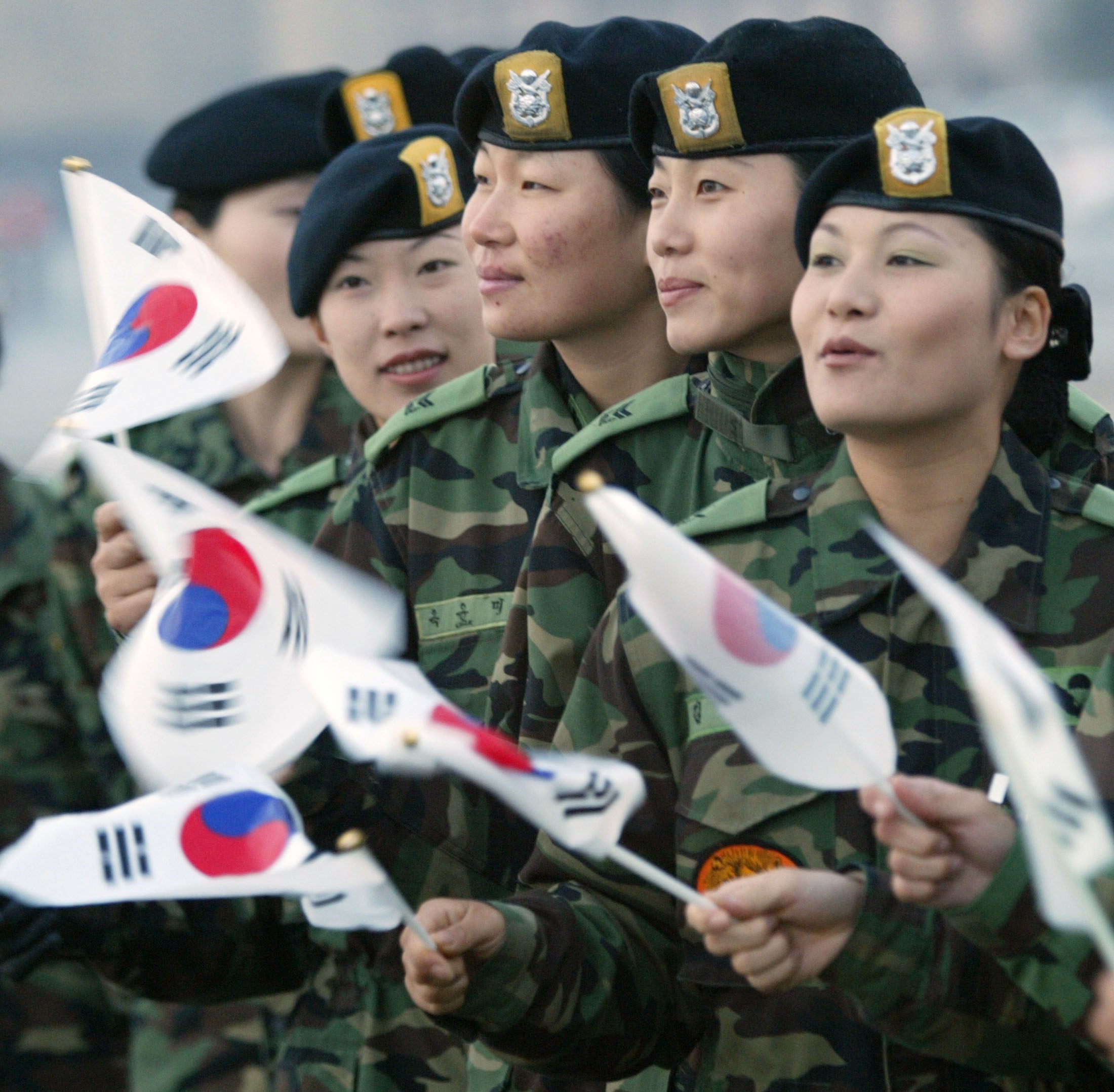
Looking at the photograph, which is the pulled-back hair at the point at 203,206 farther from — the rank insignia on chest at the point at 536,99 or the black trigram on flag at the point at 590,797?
the black trigram on flag at the point at 590,797

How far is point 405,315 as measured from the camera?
4137 mm

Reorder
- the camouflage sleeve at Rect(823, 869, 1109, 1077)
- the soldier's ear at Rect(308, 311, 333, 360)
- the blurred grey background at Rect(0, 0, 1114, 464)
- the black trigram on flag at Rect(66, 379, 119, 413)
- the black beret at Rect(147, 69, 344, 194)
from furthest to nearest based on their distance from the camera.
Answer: the blurred grey background at Rect(0, 0, 1114, 464) → the black beret at Rect(147, 69, 344, 194) → the soldier's ear at Rect(308, 311, 333, 360) → the black trigram on flag at Rect(66, 379, 119, 413) → the camouflage sleeve at Rect(823, 869, 1109, 1077)

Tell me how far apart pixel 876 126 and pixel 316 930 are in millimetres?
1859

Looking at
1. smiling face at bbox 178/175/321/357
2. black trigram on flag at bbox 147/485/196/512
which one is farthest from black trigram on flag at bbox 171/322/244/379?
smiling face at bbox 178/175/321/357

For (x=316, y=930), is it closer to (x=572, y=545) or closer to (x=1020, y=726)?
(x=572, y=545)

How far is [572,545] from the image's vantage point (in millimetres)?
3275

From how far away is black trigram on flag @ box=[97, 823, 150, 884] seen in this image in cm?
250

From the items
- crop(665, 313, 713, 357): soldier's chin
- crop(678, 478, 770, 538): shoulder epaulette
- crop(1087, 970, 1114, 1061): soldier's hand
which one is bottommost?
crop(1087, 970, 1114, 1061): soldier's hand

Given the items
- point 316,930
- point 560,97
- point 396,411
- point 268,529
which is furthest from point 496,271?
point 316,930

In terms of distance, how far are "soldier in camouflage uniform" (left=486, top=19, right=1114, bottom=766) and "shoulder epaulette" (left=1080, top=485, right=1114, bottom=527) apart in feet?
1.28

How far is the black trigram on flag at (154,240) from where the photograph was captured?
3232 mm

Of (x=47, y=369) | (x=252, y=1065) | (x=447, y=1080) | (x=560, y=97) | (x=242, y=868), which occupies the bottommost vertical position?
(x=47, y=369)

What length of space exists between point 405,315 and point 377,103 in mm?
841

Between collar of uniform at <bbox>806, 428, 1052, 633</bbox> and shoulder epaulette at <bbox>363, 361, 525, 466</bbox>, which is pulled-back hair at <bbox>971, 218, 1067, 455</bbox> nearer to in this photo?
collar of uniform at <bbox>806, 428, 1052, 633</bbox>
